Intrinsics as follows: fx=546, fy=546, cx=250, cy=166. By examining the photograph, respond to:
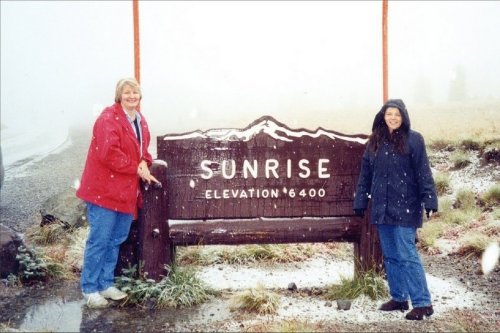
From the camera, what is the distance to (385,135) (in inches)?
180

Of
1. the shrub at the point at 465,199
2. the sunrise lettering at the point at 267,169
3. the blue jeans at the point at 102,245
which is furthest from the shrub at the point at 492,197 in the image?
the blue jeans at the point at 102,245

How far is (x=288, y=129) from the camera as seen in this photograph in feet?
17.1

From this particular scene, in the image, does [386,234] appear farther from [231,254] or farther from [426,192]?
[231,254]


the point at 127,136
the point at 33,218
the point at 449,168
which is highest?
the point at 127,136

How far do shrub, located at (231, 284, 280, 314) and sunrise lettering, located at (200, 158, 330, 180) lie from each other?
3.59ft

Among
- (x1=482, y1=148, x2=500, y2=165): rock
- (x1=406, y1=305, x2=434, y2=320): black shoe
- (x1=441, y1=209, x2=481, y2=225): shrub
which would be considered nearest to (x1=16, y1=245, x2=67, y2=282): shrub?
(x1=406, y1=305, x2=434, y2=320): black shoe

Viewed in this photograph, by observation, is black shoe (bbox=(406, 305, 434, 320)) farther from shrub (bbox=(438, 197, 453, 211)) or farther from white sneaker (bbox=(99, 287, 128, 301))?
shrub (bbox=(438, 197, 453, 211))

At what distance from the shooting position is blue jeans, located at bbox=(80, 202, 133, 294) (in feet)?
15.2

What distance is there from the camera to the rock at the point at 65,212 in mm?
7891

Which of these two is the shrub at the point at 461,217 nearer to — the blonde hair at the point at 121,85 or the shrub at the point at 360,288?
the shrub at the point at 360,288

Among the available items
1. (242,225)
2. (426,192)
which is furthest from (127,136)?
(426,192)

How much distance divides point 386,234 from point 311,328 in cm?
105

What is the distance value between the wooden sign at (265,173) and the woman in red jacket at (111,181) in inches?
19.6

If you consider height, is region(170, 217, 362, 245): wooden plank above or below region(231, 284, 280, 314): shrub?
above
